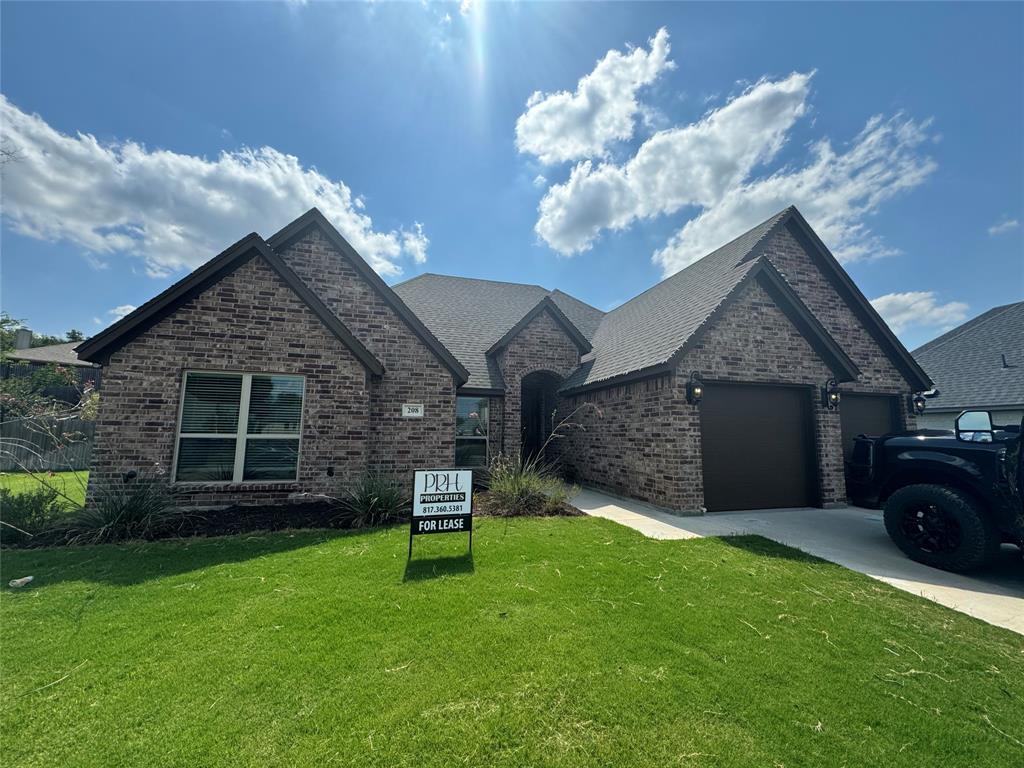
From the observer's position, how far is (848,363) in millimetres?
9961

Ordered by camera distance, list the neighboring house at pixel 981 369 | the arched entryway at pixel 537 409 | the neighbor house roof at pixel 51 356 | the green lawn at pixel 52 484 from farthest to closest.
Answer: the neighbor house roof at pixel 51 356
the neighboring house at pixel 981 369
the arched entryway at pixel 537 409
the green lawn at pixel 52 484

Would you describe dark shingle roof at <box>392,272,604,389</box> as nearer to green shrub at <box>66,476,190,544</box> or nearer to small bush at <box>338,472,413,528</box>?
small bush at <box>338,472,413,528</box>

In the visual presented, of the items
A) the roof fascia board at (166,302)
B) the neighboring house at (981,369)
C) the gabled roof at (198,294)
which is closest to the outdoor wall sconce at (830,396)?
the neighboring house at (981,369)

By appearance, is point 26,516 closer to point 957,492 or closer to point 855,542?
point 855,542

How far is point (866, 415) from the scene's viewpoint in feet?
37.8

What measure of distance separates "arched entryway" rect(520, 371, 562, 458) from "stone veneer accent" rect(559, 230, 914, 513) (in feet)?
9.61

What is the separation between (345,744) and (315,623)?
62.8 inches

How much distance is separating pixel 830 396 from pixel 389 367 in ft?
35.5

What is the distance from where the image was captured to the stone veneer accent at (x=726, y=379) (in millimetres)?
8789

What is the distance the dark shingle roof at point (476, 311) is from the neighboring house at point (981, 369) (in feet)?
49.2

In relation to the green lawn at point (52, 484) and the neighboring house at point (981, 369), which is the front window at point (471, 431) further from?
the neighboring house at point (981, 369)

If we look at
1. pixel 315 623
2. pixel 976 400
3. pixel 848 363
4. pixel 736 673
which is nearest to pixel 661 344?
pixel 848 363

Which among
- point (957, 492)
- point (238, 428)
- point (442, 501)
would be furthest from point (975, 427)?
point (238, 428)

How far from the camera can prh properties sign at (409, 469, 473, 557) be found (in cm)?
561
